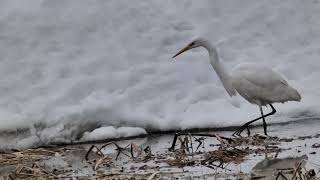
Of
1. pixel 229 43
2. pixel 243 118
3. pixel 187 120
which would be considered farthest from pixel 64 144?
pixel 229 43

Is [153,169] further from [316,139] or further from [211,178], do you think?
[316,139]

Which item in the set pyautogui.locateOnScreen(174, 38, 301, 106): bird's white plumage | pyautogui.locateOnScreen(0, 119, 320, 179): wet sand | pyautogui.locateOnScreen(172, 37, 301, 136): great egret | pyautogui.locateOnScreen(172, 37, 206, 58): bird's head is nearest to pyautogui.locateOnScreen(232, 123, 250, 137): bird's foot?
pyautogui.locateOnScreen(0, 119, 320, 179): wet sand

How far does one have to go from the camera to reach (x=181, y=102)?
12.6m

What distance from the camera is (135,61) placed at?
13773mm

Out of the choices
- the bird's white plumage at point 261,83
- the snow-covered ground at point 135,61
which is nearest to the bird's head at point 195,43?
the bird's white plumage at point 261,83

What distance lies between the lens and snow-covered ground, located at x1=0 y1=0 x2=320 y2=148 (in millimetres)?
11898

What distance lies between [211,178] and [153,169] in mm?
905

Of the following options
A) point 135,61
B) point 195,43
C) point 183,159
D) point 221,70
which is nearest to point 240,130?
point 221,70

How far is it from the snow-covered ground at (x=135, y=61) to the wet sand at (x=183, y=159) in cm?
120

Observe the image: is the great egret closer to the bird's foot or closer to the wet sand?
the bird's foot

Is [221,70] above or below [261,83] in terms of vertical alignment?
above

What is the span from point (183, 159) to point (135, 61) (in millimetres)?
5445

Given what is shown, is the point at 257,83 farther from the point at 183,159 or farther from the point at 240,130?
the point at 183,159

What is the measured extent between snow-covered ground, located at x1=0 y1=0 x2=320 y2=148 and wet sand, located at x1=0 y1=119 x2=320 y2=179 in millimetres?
1195
